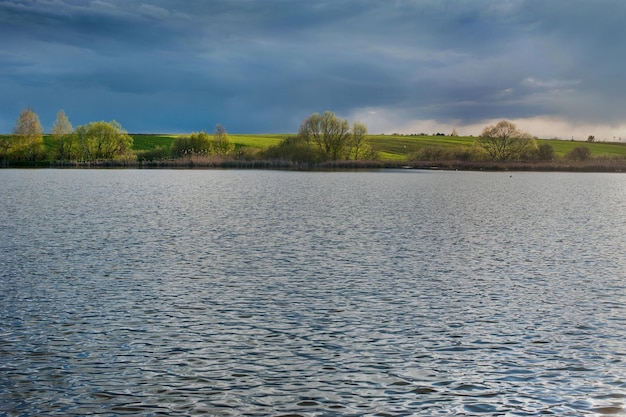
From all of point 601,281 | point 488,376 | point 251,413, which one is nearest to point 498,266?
point 601,281

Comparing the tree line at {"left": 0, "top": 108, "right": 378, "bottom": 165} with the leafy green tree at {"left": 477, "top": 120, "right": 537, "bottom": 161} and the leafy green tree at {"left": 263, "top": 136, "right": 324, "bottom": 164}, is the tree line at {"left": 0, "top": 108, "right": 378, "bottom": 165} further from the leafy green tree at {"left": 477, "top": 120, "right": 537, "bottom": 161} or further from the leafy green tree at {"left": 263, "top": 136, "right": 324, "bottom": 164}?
A: the leafy green tree at {"left": 477, "top": 120, "right": 537, "bottom": 161}

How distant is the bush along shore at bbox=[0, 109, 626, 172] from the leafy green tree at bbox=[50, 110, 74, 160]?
207 millimetres

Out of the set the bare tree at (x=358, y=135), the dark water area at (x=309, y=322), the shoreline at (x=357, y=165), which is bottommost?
the dark water area at (x=309, y=322)

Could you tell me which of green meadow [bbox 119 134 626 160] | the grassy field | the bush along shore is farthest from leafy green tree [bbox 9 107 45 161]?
green meadow [bbox 119 134 626 160]

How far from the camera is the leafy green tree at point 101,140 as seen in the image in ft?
441

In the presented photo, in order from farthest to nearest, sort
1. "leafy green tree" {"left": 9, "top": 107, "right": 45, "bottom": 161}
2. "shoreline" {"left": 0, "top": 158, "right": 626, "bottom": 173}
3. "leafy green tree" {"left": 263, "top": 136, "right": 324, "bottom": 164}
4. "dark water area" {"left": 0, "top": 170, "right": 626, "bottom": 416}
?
"leafy green tree" {"left": 9, "top": 107, "right": 45, "bottom": 161}, "leafy green tree" {"left": 263, "top": 136, "right": 324, "bottom": 164}, "shoreline" {"left": 0, "top": 158, "right": 626, "bottom": 173}, "dark water area" {"left": 0, "top": 170, "right": 626, "bottom": 416}

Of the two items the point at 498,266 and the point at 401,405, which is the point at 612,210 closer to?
the point at 498,266

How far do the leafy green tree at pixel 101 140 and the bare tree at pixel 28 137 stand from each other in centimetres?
726

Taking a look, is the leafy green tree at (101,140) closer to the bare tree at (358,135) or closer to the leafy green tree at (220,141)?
the leafy green tree at (220,141)

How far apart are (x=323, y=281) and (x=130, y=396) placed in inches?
326

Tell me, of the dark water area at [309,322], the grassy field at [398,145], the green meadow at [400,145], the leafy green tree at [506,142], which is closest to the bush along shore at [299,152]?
the leafy green tree at [506,142]

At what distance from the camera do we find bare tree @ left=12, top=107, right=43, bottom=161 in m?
132

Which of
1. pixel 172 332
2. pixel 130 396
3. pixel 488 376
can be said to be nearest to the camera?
pixel 130 396

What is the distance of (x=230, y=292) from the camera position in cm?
1491
